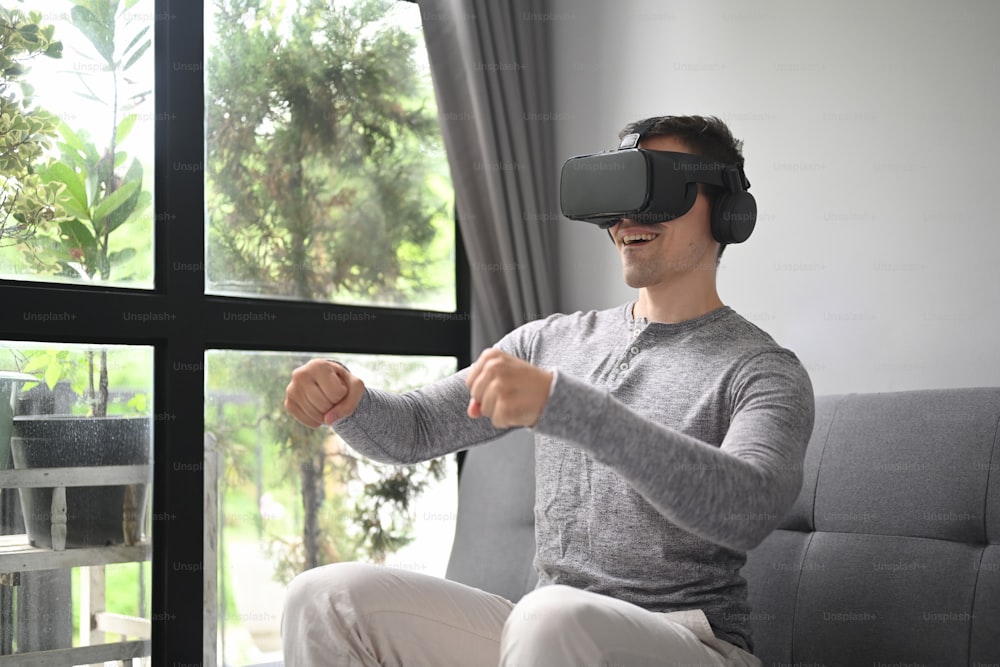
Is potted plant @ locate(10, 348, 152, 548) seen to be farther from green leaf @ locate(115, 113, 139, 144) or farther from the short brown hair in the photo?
the short brown hair

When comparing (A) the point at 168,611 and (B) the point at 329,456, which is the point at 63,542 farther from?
(B) the point at 329,456

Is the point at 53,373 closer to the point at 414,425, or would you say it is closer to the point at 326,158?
the point at 326,158

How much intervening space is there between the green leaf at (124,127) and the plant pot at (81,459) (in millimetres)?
643

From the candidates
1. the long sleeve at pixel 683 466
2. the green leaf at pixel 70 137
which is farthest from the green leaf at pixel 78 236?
the long sleeve at pixel 683 466

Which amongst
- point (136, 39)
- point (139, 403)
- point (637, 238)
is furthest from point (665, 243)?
point (136, 39)

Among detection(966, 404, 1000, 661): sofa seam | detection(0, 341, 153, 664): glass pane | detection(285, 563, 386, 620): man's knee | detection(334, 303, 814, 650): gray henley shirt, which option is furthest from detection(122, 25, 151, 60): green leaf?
detection(966, 404, 1000, 661): sofa seam

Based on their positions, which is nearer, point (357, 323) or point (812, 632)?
point (812, 632)

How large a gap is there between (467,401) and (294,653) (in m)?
0.48

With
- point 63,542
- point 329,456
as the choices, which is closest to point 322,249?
point 329,456

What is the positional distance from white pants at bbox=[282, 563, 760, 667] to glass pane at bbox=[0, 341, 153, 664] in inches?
39.4

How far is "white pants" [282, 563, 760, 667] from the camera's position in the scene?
4.10 ft

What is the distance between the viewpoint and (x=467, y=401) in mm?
1682

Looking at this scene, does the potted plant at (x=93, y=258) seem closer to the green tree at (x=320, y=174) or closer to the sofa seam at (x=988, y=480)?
the green tree at (x=320, y=174)

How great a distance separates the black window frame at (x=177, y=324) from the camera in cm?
230
